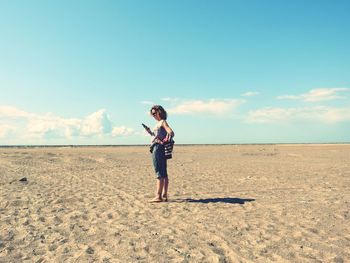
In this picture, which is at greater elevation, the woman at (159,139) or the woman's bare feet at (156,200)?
the woman at (159,139)

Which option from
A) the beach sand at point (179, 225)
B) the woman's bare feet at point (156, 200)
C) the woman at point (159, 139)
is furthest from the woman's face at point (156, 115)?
the beach sand at point (179, 225)

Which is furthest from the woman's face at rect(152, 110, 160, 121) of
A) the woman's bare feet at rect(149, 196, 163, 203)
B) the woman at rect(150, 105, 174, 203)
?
the woman's bare feet at rect(149, 196, 163, 203)

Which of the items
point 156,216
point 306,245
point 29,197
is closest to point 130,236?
point 156,216

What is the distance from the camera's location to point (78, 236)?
6117mm

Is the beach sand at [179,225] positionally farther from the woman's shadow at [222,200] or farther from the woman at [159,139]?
the woman at [159,139]

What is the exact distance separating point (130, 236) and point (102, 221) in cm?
135

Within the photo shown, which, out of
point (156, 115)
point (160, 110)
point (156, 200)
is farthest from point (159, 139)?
point (156, 200)

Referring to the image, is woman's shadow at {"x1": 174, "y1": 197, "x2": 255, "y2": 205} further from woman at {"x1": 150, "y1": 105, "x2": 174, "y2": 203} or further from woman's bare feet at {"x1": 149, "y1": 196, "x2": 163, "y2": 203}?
woman at {"x1": 150, "y1": 105, "x2": 174, "y2": 203}

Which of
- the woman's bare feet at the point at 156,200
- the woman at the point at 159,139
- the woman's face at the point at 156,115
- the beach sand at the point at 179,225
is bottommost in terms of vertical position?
the beach sand at the point at 179,225

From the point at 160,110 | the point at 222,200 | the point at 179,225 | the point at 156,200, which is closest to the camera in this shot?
the point at 179,225

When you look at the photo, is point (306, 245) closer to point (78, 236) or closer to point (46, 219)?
point (78, 236)

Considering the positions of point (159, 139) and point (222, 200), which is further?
point (222, 200)

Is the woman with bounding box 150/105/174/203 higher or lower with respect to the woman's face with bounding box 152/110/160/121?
lower

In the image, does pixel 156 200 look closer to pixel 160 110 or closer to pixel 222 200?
pixel 222 200
